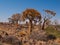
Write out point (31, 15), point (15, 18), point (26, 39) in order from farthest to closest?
1. point (15, 18)
2. point (31, 15)
3. point (26, 39)

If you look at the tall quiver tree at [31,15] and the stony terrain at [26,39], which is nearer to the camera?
the stony terrain at [26,39]

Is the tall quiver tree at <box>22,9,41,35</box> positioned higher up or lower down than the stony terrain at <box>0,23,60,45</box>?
higher up

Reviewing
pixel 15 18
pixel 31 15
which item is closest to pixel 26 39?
pixel 31 15

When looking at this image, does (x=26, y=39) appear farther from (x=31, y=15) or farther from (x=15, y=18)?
(x=15, y=18)

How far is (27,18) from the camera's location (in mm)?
29719

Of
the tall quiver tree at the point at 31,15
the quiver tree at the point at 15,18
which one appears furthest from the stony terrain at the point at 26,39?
the quiver tree at the point at 15,18

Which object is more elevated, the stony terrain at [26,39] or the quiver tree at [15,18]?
the quiver tree at [15,18]

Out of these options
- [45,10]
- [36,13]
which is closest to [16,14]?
[45,10]

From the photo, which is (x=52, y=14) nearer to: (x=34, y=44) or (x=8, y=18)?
(x=34, y=44)

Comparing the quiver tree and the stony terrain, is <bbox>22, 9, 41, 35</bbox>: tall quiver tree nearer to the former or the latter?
the stony terrain

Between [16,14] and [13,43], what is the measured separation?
166ft

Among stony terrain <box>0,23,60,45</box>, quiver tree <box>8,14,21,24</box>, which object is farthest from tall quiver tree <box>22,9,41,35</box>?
quiver tree <box>8,14,21,24</box>

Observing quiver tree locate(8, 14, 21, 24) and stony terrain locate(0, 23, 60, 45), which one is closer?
stony terrain locate(0, 23, 60, 45)

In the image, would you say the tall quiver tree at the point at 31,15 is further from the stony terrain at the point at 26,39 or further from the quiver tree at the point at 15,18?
the quiver tree at the point at 15,18
